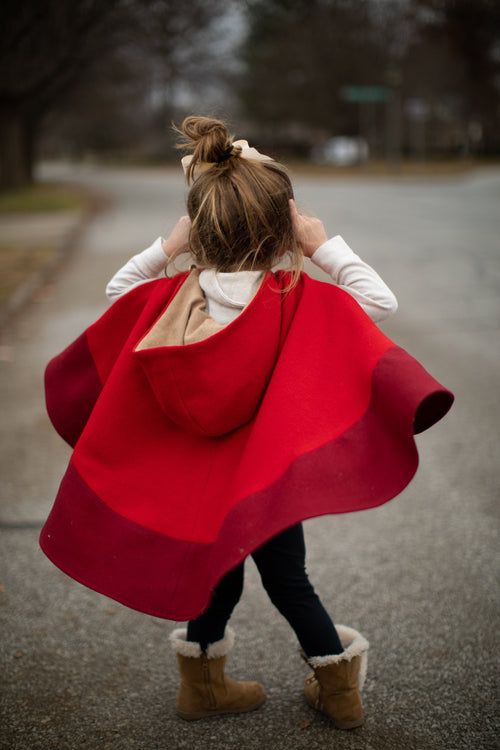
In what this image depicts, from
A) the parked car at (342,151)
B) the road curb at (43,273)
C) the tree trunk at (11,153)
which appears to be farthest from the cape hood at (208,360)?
the parked car at (342,151)

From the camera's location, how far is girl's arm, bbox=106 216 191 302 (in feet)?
6.38

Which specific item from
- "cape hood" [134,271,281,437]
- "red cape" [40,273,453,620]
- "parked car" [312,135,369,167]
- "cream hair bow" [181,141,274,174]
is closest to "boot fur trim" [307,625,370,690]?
"red cape" [40,273,453,620]

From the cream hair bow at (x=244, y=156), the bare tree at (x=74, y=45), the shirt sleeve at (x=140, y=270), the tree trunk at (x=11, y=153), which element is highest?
the bare tree at (x=74, y=45)

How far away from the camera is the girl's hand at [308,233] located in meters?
1.85

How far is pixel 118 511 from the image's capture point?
72.4 inches

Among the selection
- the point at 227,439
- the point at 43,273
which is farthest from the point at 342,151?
the point at 227,439

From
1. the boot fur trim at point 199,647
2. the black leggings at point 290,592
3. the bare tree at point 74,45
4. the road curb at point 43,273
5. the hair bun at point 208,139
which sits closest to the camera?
the hair bun at point 208,139

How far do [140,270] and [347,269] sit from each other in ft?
1.96

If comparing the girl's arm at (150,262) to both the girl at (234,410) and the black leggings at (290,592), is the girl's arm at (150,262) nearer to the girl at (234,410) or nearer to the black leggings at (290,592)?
the girl at (234,410)

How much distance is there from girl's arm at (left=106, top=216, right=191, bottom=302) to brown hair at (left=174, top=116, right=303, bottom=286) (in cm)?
10

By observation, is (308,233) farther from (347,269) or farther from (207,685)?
(207,685)

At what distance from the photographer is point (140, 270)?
6.64 ft

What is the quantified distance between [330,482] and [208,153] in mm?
870

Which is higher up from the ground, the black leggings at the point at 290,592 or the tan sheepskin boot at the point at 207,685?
the black leggings at the point at 290,592
